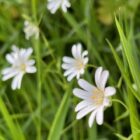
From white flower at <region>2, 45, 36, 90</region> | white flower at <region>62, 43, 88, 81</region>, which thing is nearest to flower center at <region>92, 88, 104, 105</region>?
white flower at <region>62, 43, 88, 81</region>

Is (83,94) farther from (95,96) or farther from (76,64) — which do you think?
(76,64)

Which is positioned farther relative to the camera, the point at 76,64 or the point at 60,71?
the point at 60,71

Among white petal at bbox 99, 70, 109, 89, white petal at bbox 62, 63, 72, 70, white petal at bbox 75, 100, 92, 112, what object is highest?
white petal at bbox 99, 70, 109, 89

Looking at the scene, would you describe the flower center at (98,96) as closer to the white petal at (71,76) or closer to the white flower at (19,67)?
the white petal at (71,76)

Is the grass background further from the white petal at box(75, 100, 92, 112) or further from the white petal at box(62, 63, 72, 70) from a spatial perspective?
the white petal at box(75, 100, 92, 112)

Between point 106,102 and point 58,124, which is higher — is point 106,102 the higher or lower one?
the higher one

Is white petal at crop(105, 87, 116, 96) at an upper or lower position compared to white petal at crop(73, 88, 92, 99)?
upper

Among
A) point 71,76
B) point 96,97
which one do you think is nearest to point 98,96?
point 96,97

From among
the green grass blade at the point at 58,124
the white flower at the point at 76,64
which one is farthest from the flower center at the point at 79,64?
the green grass blade at the point at 58,124
